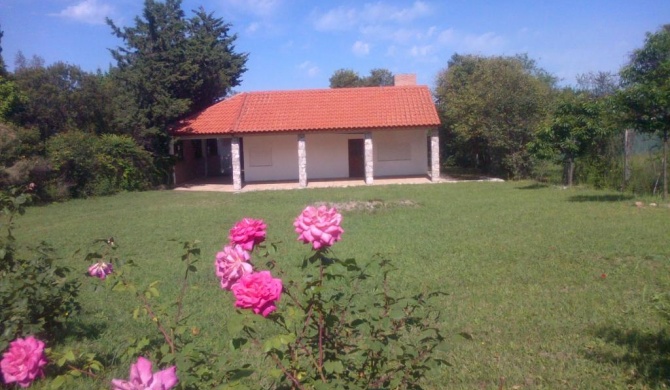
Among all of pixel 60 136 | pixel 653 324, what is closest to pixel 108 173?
pixel 60 136

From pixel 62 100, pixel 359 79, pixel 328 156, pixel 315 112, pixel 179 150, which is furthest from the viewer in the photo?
pixel 359 79

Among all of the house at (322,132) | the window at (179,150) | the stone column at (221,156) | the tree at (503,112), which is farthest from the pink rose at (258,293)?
the stone column at (221,156)

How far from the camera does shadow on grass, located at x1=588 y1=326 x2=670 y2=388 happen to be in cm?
439

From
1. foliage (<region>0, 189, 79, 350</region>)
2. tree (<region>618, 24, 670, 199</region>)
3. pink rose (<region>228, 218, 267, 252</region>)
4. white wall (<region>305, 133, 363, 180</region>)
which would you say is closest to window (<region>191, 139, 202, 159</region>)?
white wall (<region>305, 133, 363, 180</region>)

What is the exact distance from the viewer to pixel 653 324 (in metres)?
5.48

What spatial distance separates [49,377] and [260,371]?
5.18 ft

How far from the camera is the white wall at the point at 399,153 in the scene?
2745 cm

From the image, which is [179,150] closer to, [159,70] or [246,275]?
[159,70]

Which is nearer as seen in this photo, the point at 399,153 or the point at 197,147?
the point at 399,153

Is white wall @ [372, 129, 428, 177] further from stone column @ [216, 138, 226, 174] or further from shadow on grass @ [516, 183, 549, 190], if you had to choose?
stone column @ [216, 138, 226, 174]

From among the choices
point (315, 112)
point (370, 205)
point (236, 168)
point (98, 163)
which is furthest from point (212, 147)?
point (370, 205)

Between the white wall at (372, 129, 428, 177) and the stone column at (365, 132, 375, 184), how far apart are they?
179 cm

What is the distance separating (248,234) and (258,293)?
442 millimetres

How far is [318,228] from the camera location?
8.03ft
